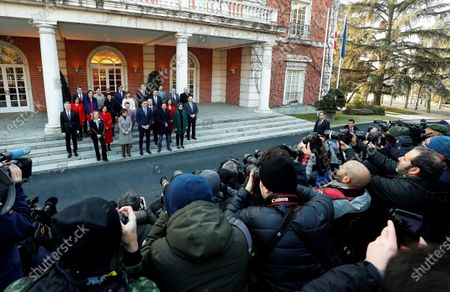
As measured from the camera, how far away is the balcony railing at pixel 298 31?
17.8 metres

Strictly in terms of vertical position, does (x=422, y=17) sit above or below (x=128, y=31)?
above

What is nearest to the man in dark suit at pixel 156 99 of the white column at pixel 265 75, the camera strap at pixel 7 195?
the white column at pixel 265 75

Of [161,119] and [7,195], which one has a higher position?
[7,195]

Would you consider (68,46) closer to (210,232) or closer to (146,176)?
(146,176)

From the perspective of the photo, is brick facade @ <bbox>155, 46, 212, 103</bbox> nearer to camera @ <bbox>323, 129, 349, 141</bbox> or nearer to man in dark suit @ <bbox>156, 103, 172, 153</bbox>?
man in dark suit @ <bbox>156, 103, 172, 153</bbox>

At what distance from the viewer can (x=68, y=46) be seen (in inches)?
533

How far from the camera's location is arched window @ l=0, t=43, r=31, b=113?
12.5m

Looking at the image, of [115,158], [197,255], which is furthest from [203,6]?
[197,255]

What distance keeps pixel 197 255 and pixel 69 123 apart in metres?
8.39

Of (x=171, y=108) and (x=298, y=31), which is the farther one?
(x=298, y=31)

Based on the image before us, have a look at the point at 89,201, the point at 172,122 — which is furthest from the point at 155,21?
the point at 89,201

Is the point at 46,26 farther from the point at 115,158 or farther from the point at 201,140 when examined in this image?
the point at 201,140

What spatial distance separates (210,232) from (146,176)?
22.0ft

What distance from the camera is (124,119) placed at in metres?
8.59
